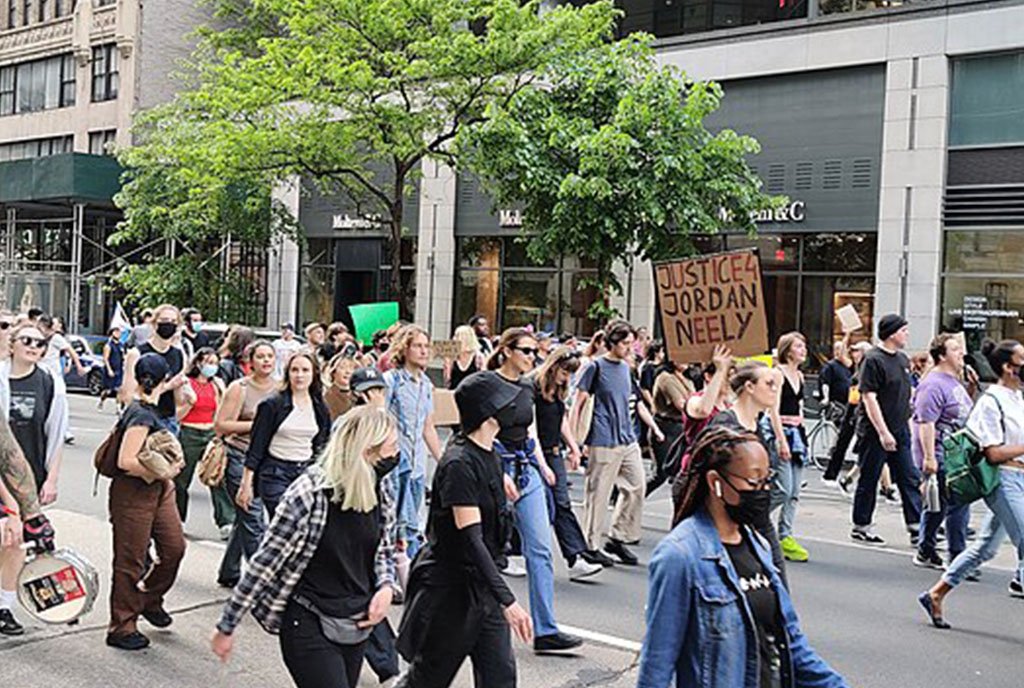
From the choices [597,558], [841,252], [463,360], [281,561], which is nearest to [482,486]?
[281,561]

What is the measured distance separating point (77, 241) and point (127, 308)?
9.00 ft

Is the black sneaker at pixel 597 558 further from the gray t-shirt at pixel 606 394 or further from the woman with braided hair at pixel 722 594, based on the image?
the woman with braided hair at pixel 722 594

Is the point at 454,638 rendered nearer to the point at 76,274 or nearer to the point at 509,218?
the point at 509,218

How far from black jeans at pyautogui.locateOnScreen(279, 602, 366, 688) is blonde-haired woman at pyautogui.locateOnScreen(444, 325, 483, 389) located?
7774mm

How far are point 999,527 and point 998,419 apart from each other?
2.30ft

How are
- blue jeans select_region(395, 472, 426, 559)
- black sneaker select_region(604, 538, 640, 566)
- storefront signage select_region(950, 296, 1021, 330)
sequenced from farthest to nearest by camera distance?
storefront signage select_region(950, 296, 1021, 330)
black sneaker select_region(604, 538, 640, 566)
blue jeans select_region(395, 472, 426, 559)

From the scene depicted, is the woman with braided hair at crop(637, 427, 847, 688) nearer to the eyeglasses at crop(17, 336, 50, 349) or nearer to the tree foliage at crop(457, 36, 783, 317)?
the eyeglasses at crop(17, 336, 50, 349)

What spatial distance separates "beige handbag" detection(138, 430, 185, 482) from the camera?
6820 millimetres

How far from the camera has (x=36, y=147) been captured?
46.6 m

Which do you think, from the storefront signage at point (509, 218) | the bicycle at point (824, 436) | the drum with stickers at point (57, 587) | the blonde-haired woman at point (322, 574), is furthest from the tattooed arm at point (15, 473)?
the storefront signage at point (509, 218)

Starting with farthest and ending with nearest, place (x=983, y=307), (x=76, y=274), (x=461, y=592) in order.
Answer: (x=76, y=274), (x=983, y=307), (x=461, y=592)

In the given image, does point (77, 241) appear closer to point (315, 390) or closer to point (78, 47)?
point (78, 47)

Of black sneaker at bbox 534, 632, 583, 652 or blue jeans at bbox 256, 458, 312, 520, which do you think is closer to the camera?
black sneaker at bbox 534, 632, 583, 652

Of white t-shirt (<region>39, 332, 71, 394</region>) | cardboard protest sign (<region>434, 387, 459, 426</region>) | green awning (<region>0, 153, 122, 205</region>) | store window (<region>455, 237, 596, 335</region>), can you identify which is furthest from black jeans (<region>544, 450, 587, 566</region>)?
green awning (<region>0, 153, 122, 205</region>)
